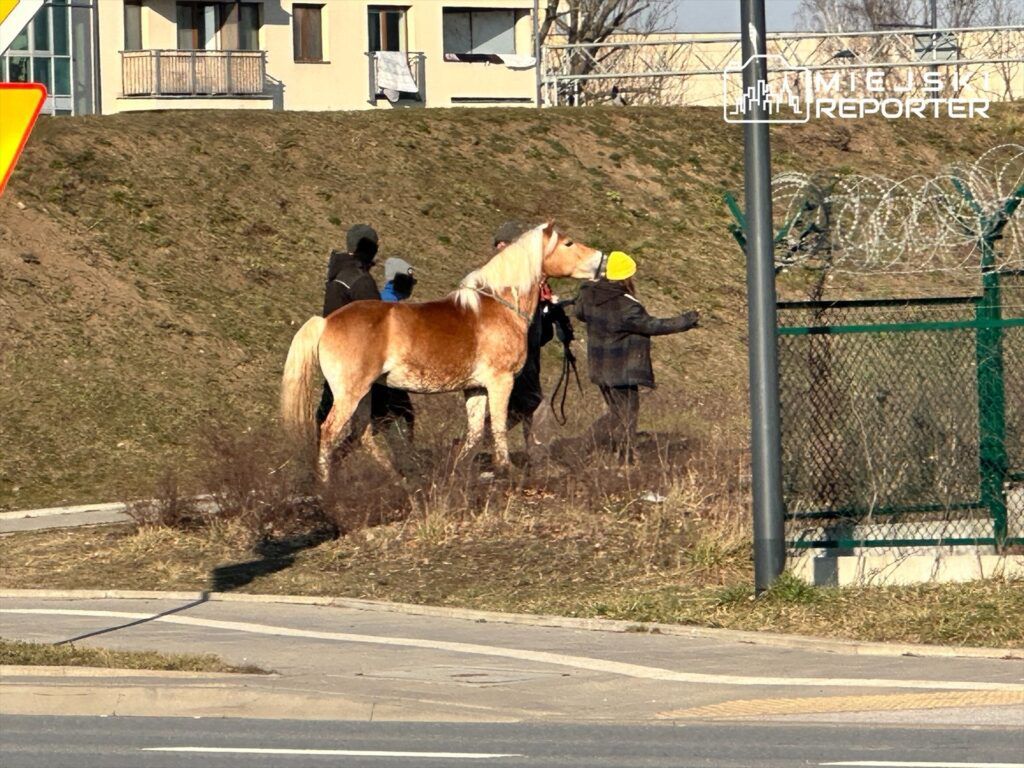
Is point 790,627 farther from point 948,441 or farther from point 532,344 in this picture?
point 532,344

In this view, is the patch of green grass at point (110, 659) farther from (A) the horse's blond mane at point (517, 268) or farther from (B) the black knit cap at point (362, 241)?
(B) the black knit cap at point (362, 241)

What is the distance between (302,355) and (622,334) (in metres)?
2.54

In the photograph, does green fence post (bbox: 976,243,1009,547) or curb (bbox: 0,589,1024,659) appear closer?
curb (bbox: 0,589,1024,659)

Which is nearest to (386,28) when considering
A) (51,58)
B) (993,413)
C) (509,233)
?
(51,58)

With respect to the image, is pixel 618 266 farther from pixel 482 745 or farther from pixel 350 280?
pixel 482 745

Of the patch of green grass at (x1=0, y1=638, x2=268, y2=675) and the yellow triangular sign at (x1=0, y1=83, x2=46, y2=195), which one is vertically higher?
the yellow triangular sign at (x1=0, y1=83, x2=46, y2=195)

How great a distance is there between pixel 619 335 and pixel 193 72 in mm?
45066

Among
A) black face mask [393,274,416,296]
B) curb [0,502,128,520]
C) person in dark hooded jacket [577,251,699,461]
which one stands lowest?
curb [0,502,128,520]

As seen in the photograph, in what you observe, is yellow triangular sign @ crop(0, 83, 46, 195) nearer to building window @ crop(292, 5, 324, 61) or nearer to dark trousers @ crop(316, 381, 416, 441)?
dark trousers @ crop(316, 381, 416, 441)

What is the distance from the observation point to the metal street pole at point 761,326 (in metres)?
12.7

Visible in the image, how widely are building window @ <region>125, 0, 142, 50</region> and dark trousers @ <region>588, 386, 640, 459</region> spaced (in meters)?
46.6

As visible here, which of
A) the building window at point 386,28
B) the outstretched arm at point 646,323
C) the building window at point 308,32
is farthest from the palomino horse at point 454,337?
the building window at point 386,28

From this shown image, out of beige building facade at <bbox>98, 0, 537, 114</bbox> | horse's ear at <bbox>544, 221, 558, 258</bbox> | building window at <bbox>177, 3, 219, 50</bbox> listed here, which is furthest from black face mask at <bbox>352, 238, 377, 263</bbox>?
building window at <bbox>177, 3, 219, 50</bbox>

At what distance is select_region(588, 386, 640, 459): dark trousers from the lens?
15875mm
